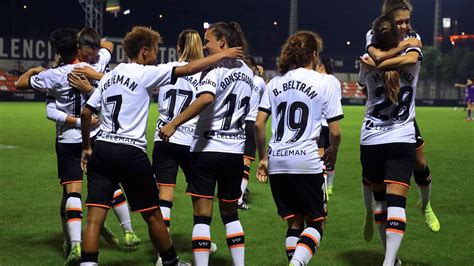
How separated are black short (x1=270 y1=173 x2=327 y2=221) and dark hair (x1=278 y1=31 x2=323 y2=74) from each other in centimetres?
94

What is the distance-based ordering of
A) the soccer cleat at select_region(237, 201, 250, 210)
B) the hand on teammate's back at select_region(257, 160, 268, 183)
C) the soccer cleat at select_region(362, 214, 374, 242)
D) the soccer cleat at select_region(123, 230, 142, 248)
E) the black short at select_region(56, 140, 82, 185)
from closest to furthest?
the hand on teammate's back at select_region(257, 160, 268, 183), the black short at select_region(56, 140, 82, 185), the soccer cleat at select_region(362, 214, 374, 242), the soccer cleat at select_region(123, 230, 142, 248), the soccer cleat at select_region(237, 201, 250, 210)

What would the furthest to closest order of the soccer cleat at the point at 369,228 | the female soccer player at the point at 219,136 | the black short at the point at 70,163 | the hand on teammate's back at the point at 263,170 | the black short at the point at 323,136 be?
1. the black short at the point at 323,136
2. the soccer cleat at the point at 369,228
3. the black short at the point at 70,163
4. the hand on teammate's back at the point at 263,170
5. the female soccer player at the point at 219,136

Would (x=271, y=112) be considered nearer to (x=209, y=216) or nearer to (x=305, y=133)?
(x=305, y=133)

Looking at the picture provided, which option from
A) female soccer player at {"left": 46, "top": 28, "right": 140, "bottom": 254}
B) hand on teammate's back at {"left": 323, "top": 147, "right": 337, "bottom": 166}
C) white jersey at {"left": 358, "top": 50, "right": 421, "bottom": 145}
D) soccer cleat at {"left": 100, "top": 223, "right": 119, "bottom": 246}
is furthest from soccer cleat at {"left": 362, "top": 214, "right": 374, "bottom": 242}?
soccer cleat at {"left": 100, "top": 223, "right": 119, "bottom": 246}

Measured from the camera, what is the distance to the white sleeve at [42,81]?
6.62m

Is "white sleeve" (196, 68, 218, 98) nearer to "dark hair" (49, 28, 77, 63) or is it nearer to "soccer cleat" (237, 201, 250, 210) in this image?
"dark hair" (49, 28, 77, 63)

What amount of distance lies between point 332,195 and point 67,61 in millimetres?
5741

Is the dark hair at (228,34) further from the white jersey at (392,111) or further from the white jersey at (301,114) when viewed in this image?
the white jersey at (392,111)

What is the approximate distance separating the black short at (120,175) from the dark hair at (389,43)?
2.24m

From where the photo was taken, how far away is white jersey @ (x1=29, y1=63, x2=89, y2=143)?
6633 millimetres

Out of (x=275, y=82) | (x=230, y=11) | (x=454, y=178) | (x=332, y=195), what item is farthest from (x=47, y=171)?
(x=230, y=11)

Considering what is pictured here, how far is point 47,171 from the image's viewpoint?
13578 mm

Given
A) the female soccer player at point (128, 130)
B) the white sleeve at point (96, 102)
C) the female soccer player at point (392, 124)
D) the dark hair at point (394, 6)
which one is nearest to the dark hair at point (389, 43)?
the female soccer player at point (392, 124)

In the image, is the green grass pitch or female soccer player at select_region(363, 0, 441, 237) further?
the green grass pitch
